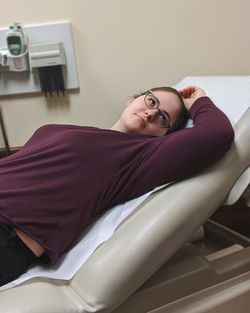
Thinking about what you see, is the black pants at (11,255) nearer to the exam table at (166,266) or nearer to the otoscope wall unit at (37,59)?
the exam table at (166,266)

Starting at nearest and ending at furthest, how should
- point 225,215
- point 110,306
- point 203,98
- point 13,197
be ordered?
1. point 110,306
2. point 13,197
3. point 203,98
4. point 225,215

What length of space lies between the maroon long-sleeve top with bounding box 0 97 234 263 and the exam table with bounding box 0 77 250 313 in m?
0.05

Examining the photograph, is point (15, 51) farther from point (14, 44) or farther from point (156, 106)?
point (156, 106)

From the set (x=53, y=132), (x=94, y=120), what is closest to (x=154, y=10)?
(x=94, y=120)

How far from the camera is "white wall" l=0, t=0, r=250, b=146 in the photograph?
4.27ft

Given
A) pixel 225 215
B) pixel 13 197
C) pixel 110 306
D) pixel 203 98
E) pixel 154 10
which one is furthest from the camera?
pixel 225 215

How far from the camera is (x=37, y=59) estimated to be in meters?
1.25

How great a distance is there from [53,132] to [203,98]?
0.39 metres

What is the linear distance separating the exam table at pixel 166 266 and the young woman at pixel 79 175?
0.17 feet

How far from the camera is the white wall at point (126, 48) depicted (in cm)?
130

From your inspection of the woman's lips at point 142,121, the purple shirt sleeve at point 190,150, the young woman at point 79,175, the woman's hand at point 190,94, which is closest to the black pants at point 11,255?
the young woman at point 79,175

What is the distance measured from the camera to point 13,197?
3.08 ft

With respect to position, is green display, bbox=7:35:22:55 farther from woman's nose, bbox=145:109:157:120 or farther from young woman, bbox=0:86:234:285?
woman's nose, bbox=145:109:157:120

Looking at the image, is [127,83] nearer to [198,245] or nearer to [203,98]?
[203,98]
